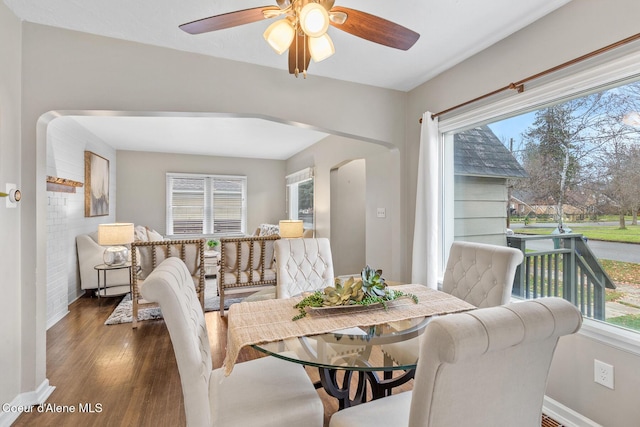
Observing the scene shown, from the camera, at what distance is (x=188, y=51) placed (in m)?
2.34

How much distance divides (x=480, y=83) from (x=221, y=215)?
19.6ft

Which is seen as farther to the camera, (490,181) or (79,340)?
(79,340)

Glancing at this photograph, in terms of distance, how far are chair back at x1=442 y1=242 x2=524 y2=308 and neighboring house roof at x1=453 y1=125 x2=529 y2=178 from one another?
0.73 meters

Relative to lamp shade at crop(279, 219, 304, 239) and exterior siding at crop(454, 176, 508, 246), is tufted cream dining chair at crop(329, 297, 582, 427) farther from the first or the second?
lamp shade at crop(279, 219, 304, 239)

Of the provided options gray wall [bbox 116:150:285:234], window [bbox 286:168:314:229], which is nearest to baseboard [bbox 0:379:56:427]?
window [bbox 286:168:314:229]

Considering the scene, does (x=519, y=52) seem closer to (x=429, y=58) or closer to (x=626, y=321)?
(x=429, y=58)

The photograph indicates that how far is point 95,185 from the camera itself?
5.02 metres

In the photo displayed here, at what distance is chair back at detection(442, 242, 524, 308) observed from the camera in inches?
71.4

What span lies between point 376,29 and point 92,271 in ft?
15.5

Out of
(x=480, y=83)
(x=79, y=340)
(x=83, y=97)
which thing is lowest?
(x=79, y=340)

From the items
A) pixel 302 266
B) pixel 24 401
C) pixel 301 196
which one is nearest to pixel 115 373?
pixel 24 401

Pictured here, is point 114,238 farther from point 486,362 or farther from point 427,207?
point 486,362

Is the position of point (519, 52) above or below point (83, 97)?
above

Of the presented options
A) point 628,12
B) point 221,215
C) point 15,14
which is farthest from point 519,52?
point 221,215
